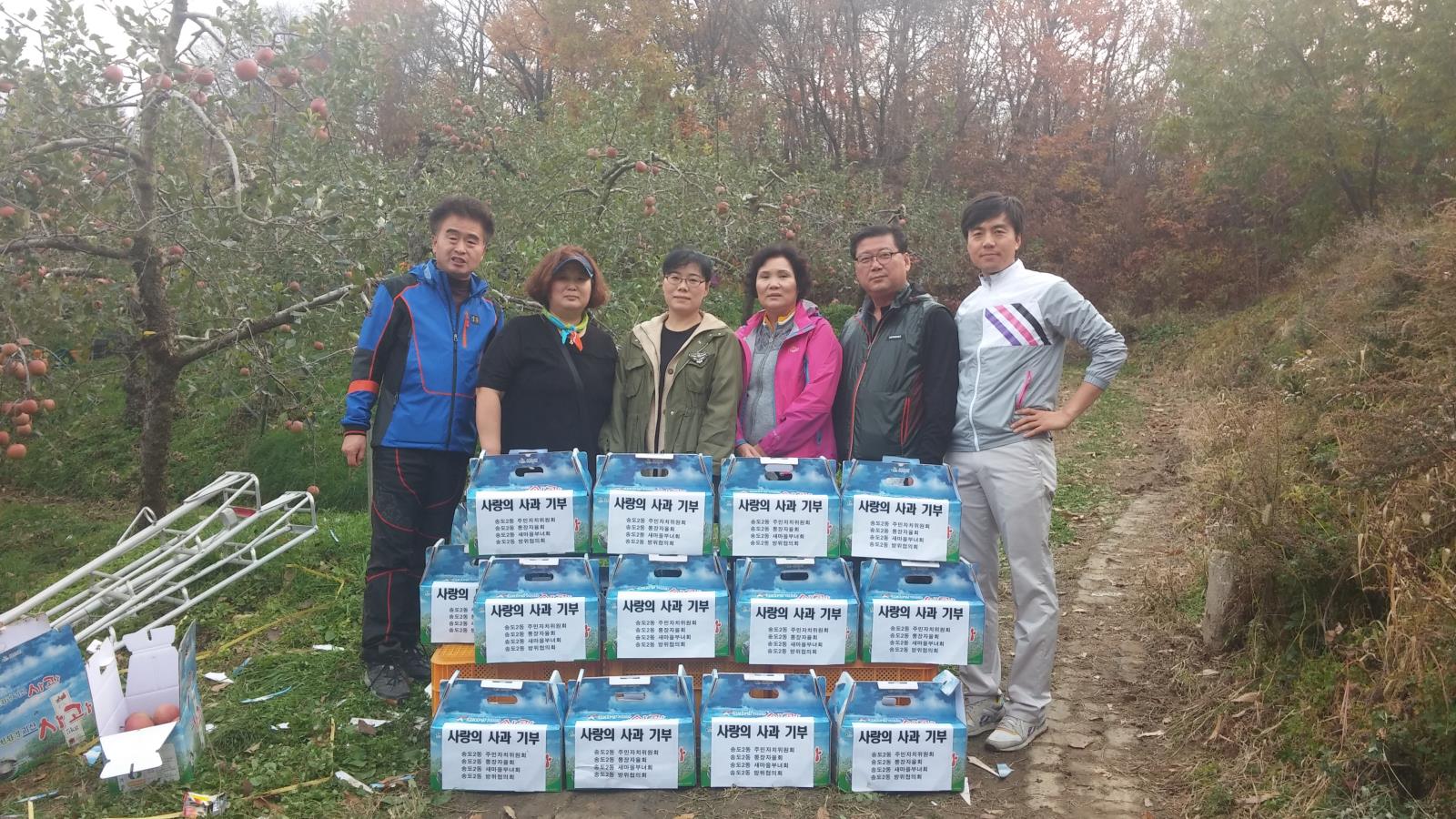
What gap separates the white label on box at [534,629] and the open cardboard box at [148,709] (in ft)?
3.91

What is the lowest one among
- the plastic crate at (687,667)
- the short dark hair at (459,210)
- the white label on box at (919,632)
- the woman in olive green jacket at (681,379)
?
the plastic crate at (687,667)

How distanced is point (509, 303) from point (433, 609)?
2337 millimetres

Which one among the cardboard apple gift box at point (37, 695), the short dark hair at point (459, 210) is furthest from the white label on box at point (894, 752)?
the cardboard apple gift box at point (37, 695)

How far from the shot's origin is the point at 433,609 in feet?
12.2

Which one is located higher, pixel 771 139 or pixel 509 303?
pixel 771 139

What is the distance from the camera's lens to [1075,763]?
3811 millimetres

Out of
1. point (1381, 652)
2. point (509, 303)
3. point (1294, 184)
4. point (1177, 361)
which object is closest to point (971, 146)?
point (1294, 184)

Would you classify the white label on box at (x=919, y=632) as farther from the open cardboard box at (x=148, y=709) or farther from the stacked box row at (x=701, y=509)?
the open cardboard box at (x=148, y=709)

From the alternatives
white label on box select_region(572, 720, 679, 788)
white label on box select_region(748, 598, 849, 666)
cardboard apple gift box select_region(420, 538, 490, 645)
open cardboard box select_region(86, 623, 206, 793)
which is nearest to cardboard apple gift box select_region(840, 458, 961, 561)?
white label on box select_region(748, 598, 849, 666)

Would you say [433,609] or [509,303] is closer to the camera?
[433,609]

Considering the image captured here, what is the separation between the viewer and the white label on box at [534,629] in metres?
3.43

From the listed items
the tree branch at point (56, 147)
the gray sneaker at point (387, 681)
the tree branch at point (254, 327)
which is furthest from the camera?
the tree branch at point (254, 327)

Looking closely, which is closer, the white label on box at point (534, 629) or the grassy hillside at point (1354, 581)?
the grassy hillside at point (1354, 581)

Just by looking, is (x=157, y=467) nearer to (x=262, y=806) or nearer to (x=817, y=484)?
(x=262, y=806)
